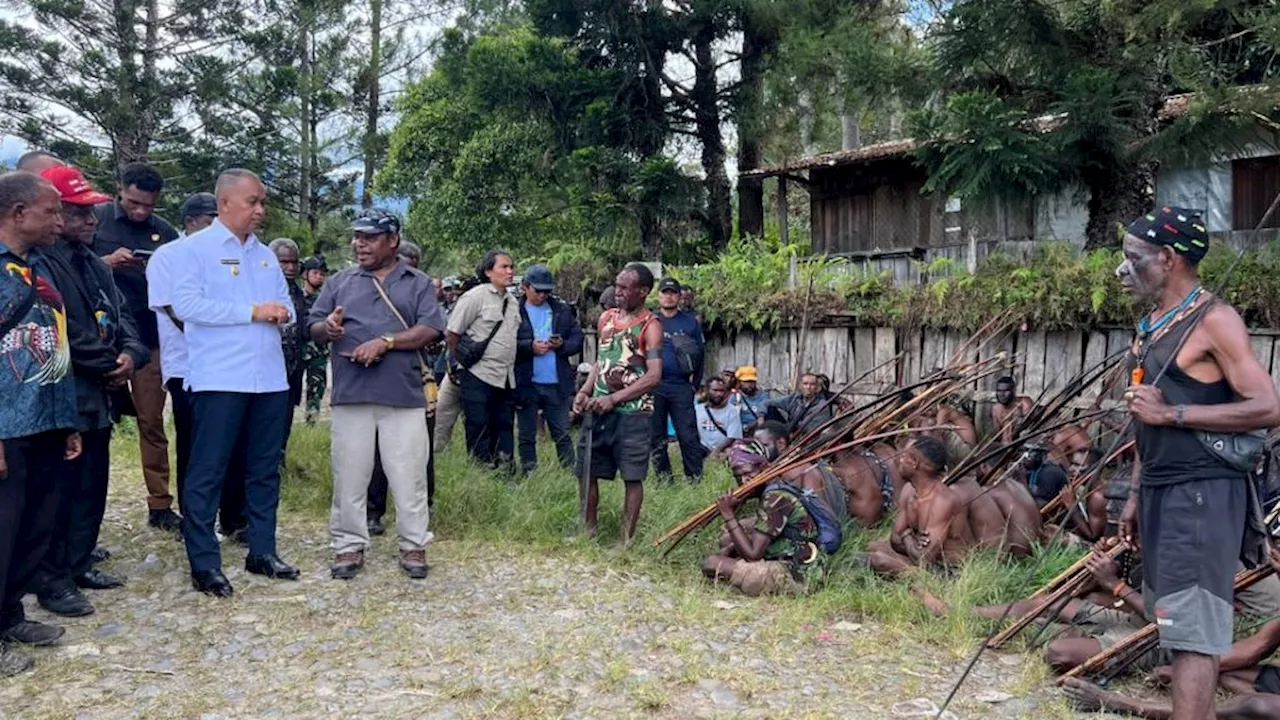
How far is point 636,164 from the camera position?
1468 cm

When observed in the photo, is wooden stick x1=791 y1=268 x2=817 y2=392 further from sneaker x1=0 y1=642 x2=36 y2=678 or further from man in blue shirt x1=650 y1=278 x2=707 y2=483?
sneaker x1=0 y1=642 x2=36 y2=678

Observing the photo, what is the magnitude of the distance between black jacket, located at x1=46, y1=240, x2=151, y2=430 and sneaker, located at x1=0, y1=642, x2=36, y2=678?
97cm

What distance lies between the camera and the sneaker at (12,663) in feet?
12.4

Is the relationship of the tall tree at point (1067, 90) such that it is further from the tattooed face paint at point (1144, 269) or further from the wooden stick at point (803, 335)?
the tattooed face paint at point (1144, 269)

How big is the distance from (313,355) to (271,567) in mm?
3777

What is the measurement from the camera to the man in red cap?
170 inches

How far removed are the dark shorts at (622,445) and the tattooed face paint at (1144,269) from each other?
9.42ft

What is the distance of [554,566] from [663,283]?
11.1 feet

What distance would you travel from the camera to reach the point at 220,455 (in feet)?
15.5

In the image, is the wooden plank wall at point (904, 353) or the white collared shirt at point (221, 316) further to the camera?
the wooden plank wall at point (904, 353)

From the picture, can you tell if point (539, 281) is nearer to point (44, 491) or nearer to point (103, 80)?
point (44, 491)

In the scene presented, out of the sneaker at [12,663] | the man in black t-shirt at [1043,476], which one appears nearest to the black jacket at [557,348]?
the man in black t-shirt at [1043,476]

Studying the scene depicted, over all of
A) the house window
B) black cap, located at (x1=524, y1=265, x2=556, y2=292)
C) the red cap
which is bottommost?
black cap, located at (x1=524, y1=265, x2=556, y2=292)

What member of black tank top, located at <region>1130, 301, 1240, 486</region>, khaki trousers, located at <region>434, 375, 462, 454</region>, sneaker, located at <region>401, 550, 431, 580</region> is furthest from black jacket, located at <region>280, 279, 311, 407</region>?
black tank top, located at <region>1130, 301, 1240, 486</region>
